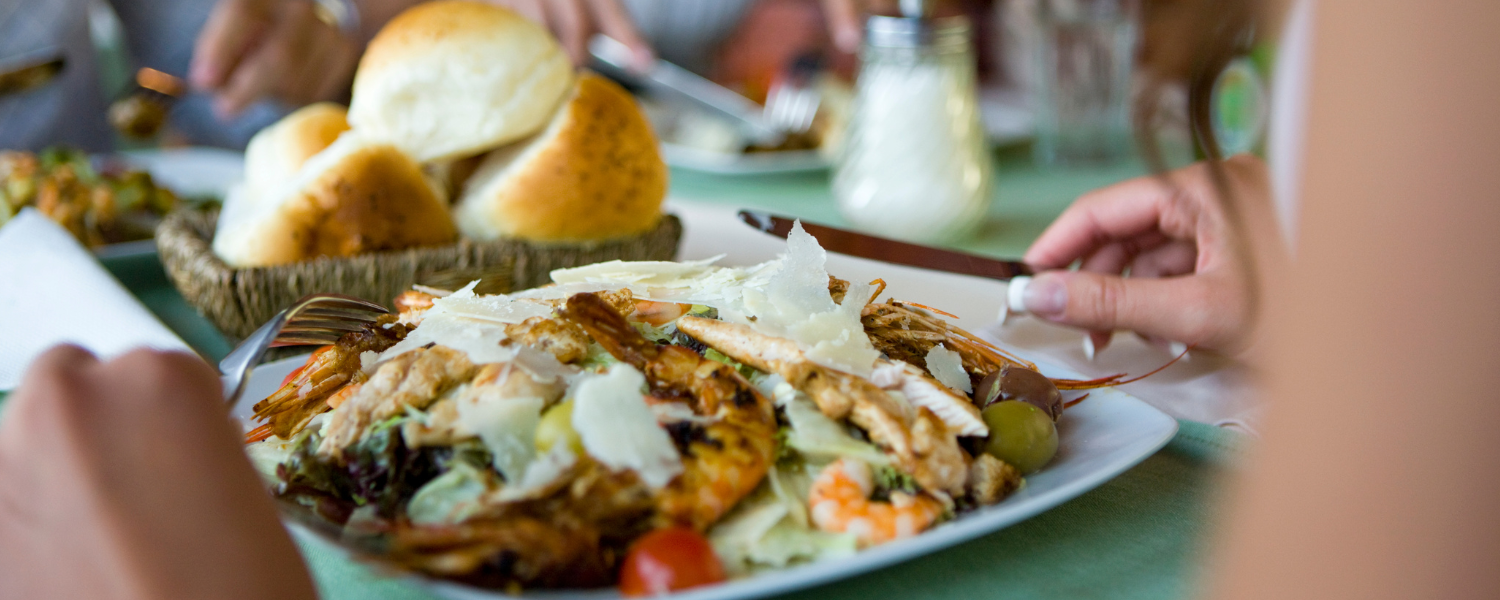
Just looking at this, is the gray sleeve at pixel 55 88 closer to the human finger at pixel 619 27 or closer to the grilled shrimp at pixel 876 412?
the human finger at pixel 619 27

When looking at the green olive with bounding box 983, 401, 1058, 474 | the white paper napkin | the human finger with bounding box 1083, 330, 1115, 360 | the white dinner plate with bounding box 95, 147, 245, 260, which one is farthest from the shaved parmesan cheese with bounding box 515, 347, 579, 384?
the white dinner plate with bounding box 95, 147, 245, 260

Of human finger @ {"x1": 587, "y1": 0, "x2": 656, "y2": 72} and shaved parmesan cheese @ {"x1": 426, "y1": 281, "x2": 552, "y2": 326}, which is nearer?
shaved parmesan cheese @ {"x1": 426, "y1": 281, "x2": 552, "y2": 326}

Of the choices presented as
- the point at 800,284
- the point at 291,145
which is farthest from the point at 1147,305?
the point at 291,145

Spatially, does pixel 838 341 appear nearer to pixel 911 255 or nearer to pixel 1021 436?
pixel 1021 436

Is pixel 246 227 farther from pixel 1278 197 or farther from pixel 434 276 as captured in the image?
pixel 1278 197

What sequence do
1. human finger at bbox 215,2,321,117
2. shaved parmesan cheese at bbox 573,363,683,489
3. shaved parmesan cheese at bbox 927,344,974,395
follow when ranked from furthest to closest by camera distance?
human finger at bbox 215,2,321,117 < shaved parmesan cheese at bbox 927,344,974,395 < shaved parmesan cheese at bbox 573,363,683,489

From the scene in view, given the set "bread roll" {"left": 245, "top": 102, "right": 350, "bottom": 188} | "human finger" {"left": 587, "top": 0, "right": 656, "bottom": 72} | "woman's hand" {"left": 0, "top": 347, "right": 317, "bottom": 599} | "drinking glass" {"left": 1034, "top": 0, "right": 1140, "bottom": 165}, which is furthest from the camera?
"human finger" {"left": 587, "top": 0, "right": 656, "bottom": 72}

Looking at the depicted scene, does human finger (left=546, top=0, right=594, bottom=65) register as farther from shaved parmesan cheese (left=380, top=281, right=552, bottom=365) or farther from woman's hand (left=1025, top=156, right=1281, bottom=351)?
shaved parmesan cheese (left=380, top=281, right=552, bottom=365)
